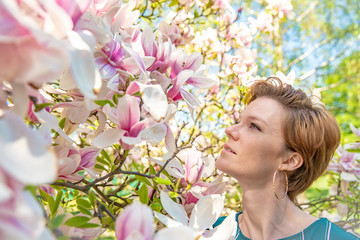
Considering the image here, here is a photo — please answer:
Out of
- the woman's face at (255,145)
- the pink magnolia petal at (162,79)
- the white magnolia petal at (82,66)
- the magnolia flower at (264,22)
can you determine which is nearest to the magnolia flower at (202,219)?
the pink magnolia petal at (162,79)

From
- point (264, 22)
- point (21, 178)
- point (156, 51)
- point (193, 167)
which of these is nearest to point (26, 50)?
point (21, 178)

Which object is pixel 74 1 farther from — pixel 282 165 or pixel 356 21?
pixel 356 21

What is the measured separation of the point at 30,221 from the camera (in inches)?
11.6

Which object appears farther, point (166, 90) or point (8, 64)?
point (166, 90)

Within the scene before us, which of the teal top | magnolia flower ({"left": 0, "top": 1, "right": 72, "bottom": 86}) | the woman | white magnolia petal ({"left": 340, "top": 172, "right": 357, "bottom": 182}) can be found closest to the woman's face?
the woman

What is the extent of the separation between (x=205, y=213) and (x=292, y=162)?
0.90 meters

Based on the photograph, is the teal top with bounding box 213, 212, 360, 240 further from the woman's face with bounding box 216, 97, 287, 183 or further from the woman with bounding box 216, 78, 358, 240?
the woman's face with bounding box 216, 97, 287, 183

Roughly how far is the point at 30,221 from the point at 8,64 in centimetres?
13

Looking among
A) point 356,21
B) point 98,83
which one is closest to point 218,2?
point 98,83

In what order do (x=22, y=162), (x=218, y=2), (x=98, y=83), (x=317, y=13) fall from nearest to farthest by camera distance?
(x=22, y=162) < (x=98, y=83) < (x=218, y=2) < (x=317, y=13)

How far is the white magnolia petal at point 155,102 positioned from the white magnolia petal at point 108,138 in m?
0.11

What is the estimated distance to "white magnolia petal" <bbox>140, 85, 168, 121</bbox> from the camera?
56 centimetres

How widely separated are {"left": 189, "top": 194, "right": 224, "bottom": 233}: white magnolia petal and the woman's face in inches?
24.1

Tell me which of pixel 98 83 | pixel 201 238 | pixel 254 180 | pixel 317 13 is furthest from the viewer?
pixel 317 13
